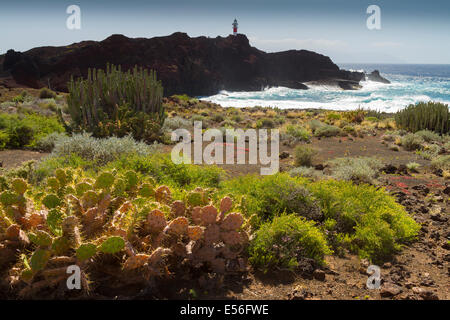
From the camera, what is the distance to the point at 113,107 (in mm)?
11578

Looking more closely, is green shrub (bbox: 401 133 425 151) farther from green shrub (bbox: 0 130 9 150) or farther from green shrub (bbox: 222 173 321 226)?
green shrub (bbox: 0 130 9 150)

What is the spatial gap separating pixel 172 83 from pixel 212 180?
52.0m

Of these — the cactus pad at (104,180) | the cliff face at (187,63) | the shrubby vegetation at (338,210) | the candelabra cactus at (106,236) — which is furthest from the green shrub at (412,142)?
the cliff face at (187,63)

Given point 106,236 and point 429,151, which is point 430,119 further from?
point 106,236

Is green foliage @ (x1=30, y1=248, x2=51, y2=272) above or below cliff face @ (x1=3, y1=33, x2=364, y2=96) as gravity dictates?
below

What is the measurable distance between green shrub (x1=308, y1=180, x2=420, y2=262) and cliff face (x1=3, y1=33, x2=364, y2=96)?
148ft

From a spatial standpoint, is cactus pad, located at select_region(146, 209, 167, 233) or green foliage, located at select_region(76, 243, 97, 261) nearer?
green foliage, located at select_region(76, 243, 97, 261)

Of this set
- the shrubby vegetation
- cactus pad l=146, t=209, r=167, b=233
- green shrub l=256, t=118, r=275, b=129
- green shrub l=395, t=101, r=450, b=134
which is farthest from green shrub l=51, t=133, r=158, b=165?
green shrub l=395, t=101, r=450, b=134

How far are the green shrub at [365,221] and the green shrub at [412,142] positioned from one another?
7723 millimetres

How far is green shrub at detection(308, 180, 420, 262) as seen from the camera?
4.45 meters

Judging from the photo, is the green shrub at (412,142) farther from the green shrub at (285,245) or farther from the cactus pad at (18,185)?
the cactus pad at (18,185)

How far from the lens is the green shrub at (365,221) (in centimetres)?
445
